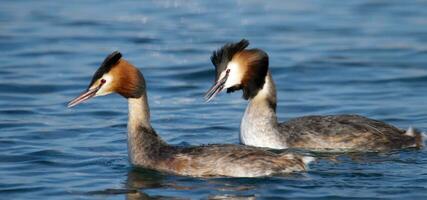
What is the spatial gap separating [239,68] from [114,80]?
1.92m

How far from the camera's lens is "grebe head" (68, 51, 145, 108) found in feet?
37.0

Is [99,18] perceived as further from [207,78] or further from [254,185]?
[254,185]

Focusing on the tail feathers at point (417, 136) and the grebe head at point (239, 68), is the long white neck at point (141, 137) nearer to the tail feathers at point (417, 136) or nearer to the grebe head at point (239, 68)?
the grebe head at point (239, 68)

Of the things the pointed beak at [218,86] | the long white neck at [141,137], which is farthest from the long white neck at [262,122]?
the long white neck at [141,137]

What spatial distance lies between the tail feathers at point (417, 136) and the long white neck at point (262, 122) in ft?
4.68

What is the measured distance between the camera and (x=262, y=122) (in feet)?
42.8

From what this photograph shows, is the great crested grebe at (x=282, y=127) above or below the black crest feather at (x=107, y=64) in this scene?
below

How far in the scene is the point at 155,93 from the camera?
17047 mm

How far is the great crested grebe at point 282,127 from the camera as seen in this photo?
12797 millimetres

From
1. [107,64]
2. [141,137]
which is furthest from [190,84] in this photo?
[107,64]

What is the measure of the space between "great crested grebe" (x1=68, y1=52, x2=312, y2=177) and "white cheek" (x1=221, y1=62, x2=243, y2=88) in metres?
1.44

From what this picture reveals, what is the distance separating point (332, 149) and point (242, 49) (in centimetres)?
149

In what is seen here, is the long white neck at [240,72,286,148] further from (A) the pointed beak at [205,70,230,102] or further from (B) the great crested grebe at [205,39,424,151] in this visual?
(A) the pointed beak at [205,70,230,102]

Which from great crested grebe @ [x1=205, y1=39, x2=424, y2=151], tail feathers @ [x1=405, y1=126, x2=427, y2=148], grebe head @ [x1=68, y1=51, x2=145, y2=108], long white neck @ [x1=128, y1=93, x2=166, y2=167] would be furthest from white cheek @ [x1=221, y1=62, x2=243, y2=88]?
tail feathers @ [x1=405, y1=126, x2=427, y2=148]
